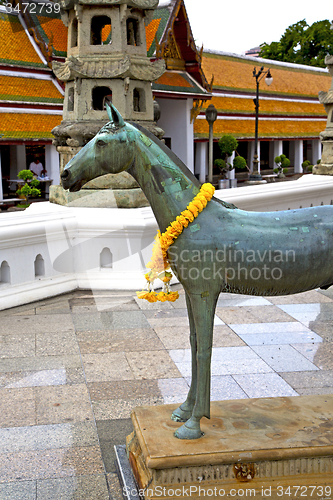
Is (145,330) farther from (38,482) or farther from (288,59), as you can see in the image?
(288,59)

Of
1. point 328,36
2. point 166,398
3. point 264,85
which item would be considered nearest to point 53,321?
point 166,398

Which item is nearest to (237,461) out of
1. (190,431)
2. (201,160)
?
(190,431)

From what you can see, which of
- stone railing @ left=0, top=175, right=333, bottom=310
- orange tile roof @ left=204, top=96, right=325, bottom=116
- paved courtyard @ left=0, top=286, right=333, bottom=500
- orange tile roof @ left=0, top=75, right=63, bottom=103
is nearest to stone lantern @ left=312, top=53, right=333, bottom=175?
paved courtyard @ left=0, top=286, right=333, bottom=500

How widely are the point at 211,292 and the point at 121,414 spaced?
1.54m

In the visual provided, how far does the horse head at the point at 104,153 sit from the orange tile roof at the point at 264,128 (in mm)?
23441

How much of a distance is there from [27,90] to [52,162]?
278cm

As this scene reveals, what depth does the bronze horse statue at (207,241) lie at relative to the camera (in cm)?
302

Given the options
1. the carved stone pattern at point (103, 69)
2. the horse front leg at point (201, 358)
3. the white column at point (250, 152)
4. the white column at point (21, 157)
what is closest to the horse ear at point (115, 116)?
the horse front leg at point (201, 358)

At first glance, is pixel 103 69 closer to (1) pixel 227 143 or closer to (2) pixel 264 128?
(1) pixel 227 143

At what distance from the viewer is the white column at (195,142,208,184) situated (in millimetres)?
26953

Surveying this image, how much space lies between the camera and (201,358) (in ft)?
10.1

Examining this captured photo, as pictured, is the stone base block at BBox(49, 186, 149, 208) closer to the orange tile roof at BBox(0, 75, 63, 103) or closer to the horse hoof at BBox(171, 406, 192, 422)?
the horse hoof at BBox(171, 406, 192, 422)

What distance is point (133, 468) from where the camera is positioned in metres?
3.24

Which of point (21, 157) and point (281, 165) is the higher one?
point (21, 157)
